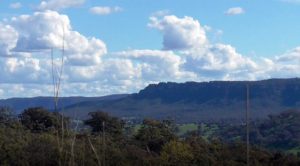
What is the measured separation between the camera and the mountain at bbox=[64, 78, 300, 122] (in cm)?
14088

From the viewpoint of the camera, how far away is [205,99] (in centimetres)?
16950

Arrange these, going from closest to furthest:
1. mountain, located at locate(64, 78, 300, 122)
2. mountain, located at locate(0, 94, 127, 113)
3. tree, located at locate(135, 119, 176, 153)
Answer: mountain, located at locate(0, 94, 127, 113), tree, located at locate(135, 119, 176, 153), mountain, located at locate(64, 78, 300, 122)

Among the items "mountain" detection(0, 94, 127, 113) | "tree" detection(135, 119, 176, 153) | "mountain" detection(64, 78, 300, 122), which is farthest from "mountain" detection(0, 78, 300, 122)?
"mountain" detection(0, 94, 127, 113)

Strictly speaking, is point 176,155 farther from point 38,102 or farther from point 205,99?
point 205,99

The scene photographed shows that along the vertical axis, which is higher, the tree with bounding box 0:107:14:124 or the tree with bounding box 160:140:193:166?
the tree with bounding box 0:107:14:124

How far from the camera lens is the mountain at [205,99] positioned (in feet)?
462

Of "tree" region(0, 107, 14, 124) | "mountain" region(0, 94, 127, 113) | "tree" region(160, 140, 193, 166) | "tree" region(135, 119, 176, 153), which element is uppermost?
"mountain" region(0, 94, 127, 113)

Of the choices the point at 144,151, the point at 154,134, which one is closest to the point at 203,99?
the point at 154,134

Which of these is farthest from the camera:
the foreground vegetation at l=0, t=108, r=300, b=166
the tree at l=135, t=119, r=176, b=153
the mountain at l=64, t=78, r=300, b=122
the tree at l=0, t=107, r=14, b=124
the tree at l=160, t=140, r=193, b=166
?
the mountain at l=64, t=78, r=300, b=122

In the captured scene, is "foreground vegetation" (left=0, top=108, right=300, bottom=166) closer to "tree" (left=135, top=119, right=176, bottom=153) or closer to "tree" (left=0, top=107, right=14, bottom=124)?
"tree" (left=135, top=119, right=176, bottom=153)

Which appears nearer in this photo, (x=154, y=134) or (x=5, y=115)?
(x=154, y=134)

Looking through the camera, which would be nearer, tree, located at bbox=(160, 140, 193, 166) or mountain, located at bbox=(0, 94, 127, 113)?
mountain, located at bbox=(0, 94, 127, 113)

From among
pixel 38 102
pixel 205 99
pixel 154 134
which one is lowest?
pixel 154 134

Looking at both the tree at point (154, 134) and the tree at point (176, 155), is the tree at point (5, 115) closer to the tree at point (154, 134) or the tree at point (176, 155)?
the tree at point (154, 134)
